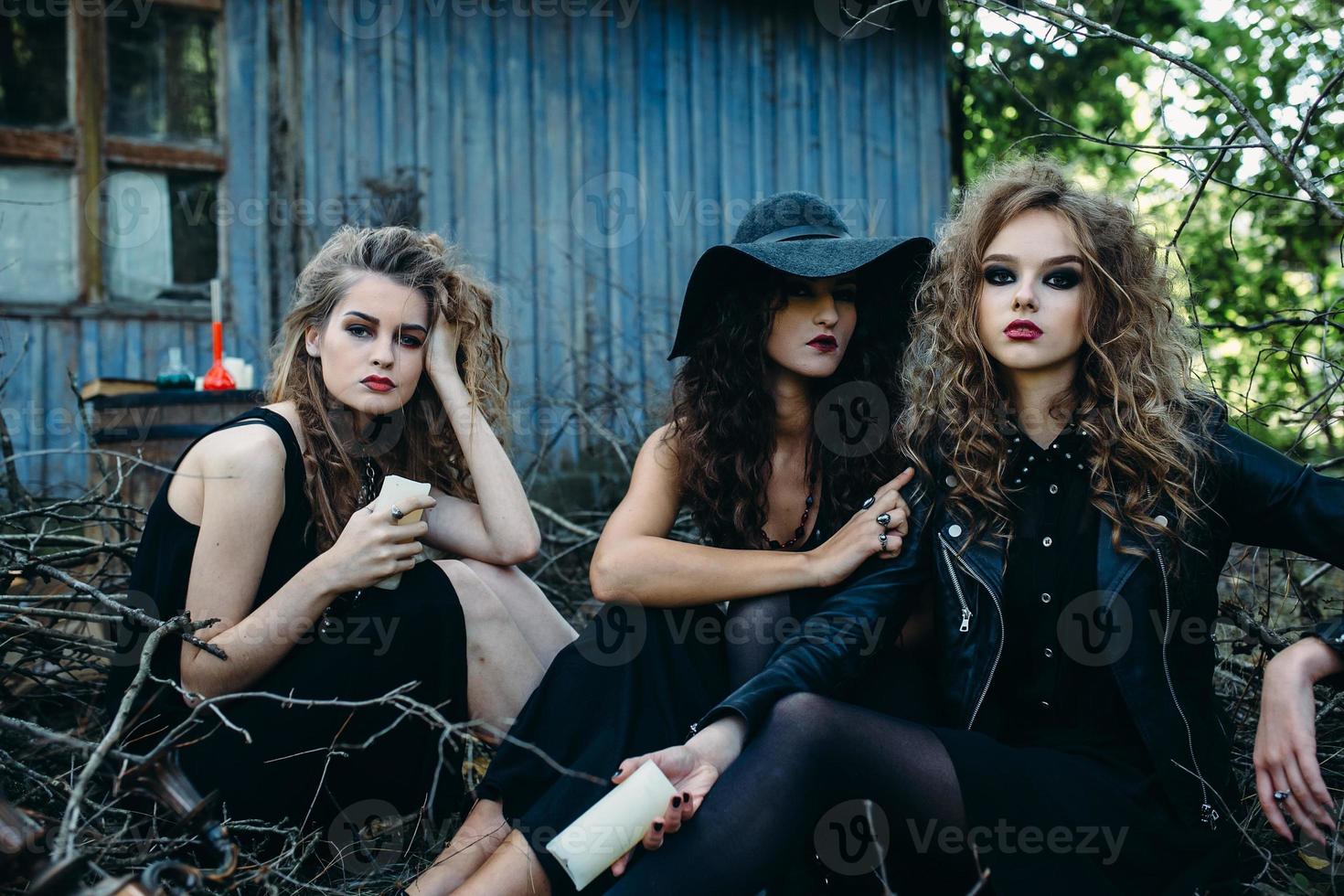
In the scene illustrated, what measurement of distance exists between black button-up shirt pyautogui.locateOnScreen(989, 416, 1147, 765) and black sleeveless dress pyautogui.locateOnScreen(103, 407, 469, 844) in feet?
4.16

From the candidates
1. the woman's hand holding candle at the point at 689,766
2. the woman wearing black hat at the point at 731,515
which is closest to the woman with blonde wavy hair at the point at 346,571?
the woman wearing black hat at the point at 731,515

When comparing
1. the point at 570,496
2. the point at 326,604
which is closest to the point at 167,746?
the point at 326,604

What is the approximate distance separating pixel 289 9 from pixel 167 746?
5079 mm

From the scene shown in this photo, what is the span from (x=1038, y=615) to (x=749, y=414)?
931 mm

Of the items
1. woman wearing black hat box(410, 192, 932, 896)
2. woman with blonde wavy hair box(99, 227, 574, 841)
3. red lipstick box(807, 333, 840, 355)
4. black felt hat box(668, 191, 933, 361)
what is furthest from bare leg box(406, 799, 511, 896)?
red lipstick box(807, 333, 840, 355)

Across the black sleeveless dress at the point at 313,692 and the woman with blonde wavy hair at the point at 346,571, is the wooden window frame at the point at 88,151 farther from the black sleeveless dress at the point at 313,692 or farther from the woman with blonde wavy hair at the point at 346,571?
the black sleeveless dress at the point at 313,692

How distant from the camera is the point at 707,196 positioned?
6.67 meters

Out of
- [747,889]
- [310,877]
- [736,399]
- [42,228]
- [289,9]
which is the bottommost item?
[310,877]

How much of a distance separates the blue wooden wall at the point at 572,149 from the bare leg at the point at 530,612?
2.64 m

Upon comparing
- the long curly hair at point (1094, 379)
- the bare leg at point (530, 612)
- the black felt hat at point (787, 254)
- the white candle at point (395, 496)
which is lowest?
the bare leg at point (530, 612)

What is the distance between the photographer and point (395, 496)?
2604 mm

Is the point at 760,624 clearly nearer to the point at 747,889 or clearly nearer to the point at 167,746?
the point at 747,889

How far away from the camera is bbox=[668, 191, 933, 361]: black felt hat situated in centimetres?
281

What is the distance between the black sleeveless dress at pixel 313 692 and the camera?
8.05 feet
